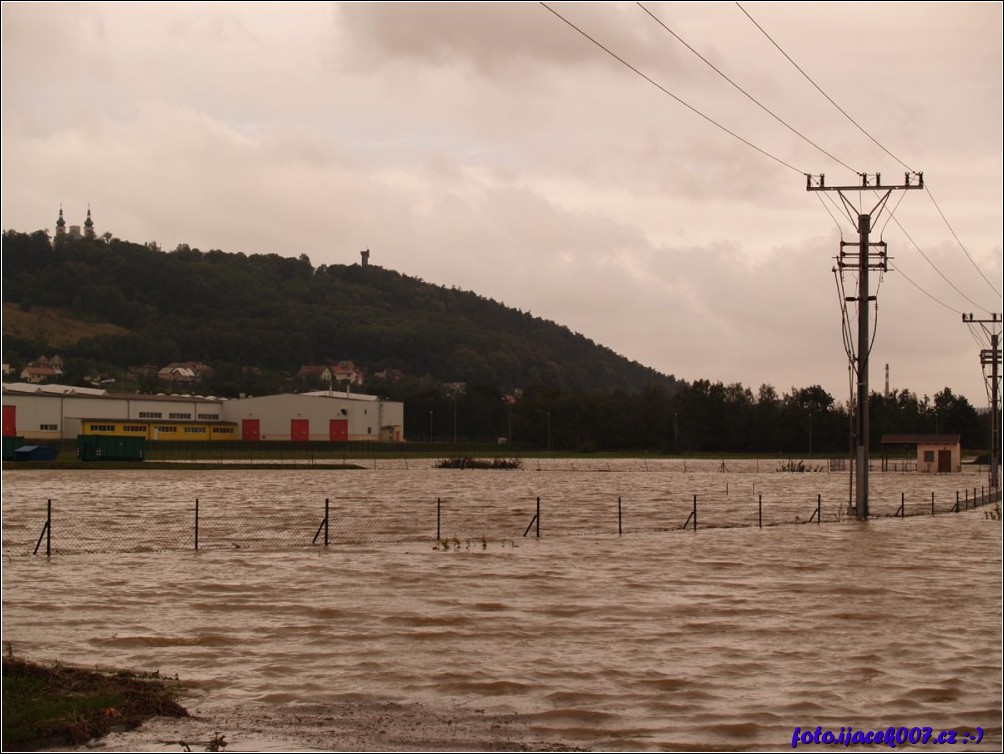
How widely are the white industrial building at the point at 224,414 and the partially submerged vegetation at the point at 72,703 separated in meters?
120

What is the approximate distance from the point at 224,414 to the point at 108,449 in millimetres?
49675

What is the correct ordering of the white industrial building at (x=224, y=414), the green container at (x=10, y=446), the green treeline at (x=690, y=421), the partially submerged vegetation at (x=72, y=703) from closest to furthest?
the partially submerged vegetation at (x=72, y=703), the green container at (x=10, y=446), the white industrial building at (x=224, y=414), the green treeline at (x=690, y=421)

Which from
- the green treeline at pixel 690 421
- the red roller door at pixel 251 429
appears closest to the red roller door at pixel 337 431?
the red roller door at pixel 251 429

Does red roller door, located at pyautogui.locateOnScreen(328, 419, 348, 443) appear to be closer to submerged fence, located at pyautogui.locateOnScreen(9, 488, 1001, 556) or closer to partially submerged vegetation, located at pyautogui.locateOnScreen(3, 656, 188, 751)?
submerged fence, located at pyautogui.locateOnScreen(9, 488, 1001, 556)

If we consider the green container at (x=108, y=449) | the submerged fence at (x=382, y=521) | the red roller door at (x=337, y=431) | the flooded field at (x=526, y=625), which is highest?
the red roller door at (x=337, y=431)

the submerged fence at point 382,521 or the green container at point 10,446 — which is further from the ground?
the green container at point 10,446

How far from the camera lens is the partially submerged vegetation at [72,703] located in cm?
1235

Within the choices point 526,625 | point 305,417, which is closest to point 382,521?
point 526,625

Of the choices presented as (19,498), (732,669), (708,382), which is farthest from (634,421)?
(732,669)

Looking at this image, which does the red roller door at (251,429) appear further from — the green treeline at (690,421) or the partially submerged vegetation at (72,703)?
the partially submerged vegetation at (72,703)

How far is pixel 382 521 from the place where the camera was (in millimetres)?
43781

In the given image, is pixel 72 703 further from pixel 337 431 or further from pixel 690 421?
pixel 690 421

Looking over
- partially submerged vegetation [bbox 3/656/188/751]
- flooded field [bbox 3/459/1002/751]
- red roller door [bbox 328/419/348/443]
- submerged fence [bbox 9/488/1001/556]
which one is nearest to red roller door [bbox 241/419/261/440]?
red roller door [bbox 328/419/348/443]

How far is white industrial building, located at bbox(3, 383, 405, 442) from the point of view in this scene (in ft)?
427
